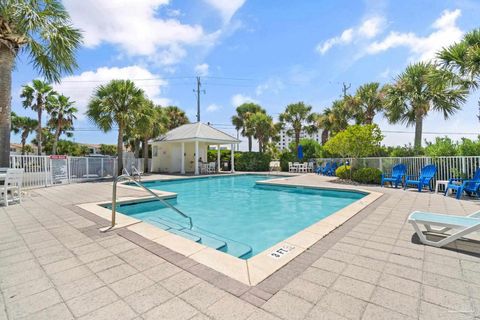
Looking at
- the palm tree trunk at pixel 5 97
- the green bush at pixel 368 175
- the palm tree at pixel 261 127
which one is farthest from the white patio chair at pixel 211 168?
the palm tree trunk at pixel 5 97

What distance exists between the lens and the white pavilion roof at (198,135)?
55.6ft

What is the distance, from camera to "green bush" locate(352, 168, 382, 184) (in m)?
11.2

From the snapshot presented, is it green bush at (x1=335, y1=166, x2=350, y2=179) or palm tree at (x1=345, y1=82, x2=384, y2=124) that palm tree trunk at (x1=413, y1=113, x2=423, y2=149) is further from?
palm tree at (x1=345, y1=82, x2=384, y2=124)

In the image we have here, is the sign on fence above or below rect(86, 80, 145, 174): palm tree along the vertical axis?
below

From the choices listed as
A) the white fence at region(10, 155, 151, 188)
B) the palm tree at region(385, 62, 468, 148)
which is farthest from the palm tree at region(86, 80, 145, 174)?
the palm tree at region(385, 62, 468, 148)

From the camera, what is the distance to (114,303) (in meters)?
1.95

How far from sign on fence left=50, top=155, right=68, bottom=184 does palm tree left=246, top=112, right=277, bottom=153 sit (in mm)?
15031

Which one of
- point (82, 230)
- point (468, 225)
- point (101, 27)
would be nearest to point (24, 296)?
point (82, 230)

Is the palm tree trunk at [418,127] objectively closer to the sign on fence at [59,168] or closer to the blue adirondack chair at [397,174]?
the blue adirondack chair at [397,174]

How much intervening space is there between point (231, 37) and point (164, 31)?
141 inches

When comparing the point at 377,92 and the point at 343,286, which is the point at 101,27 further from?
the point at 377,92

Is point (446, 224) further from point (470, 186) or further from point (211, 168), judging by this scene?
point (211, 168)

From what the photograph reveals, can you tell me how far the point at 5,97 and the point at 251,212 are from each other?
28.4 feet

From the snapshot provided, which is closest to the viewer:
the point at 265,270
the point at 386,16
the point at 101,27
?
the point at 265,270
